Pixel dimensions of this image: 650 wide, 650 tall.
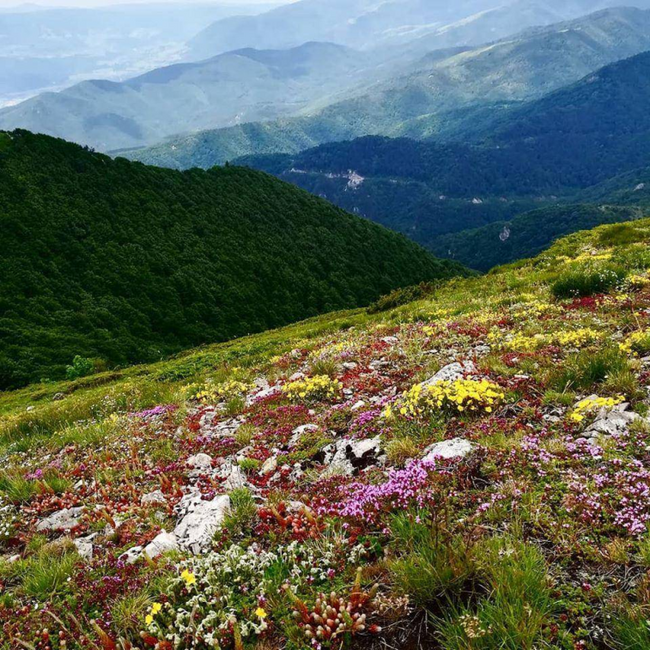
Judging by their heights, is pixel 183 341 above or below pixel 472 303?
below

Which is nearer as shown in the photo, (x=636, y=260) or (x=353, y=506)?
(x=353, y=506)

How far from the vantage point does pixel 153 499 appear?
6602 mm

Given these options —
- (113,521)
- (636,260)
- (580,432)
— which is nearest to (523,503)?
(580,432)

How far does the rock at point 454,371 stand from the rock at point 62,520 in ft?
20.8

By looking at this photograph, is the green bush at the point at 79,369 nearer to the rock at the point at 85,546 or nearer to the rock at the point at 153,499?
the rock at the point at 153,499

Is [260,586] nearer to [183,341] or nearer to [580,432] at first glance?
[580,432]

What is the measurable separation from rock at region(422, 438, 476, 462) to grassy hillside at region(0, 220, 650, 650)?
50 mm

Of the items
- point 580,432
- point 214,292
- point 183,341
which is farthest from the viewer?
point 214,292

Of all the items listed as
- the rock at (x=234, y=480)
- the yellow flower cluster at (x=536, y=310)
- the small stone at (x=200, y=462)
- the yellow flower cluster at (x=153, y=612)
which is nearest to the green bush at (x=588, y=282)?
the yellow flower cluster at (x=536, y=310)

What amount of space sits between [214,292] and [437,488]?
272ft

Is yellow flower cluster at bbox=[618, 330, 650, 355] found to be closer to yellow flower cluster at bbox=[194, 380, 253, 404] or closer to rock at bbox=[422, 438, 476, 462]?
rock at bbox=[422, 438, 476, 462]

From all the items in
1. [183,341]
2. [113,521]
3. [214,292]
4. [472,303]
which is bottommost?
[183,341]

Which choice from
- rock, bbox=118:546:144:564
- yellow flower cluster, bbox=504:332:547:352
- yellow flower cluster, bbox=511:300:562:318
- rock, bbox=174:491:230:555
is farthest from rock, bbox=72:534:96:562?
yellow flower cluster, bbox=511:300:562:318

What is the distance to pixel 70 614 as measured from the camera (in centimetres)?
429
